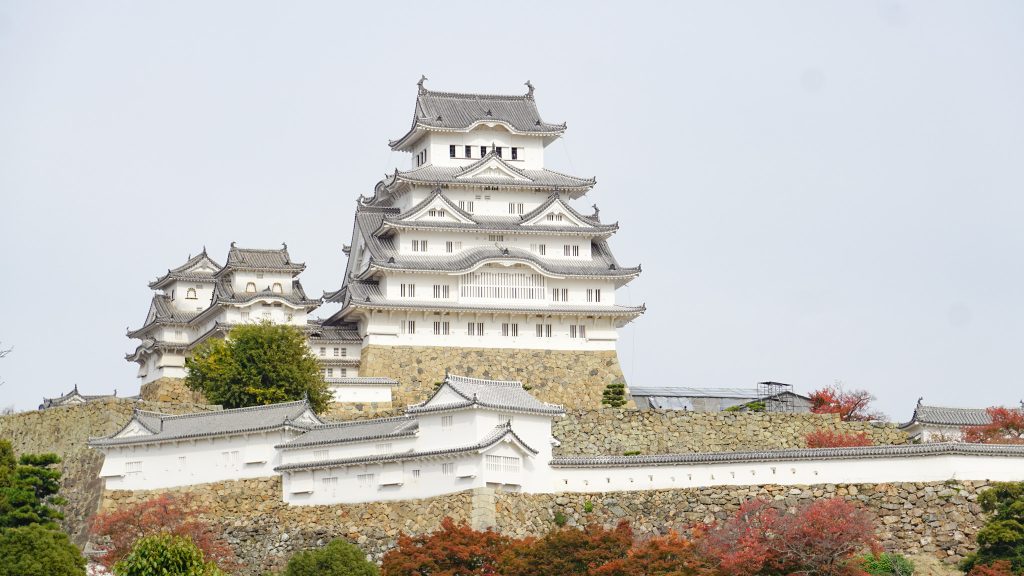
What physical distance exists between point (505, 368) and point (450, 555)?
2159 cm

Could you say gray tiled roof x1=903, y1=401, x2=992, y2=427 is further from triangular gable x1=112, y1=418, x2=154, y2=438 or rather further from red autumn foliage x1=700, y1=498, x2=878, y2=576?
triangular gable x1=112, y1=418, x2=154, y2=438

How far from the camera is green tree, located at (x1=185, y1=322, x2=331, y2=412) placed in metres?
59.3

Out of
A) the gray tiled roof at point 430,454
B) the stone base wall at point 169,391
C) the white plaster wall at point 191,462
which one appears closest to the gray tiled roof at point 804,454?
the gray tiled roof at point 430,454

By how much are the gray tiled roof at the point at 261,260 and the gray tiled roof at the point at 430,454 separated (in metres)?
16.7

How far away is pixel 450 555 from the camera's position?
45.0m

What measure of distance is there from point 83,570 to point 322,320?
2309cm

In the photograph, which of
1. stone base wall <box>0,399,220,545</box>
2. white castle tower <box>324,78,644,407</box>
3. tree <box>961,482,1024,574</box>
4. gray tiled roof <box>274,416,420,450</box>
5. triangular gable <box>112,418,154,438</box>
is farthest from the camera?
white castle tower <box>324,78,644,407</box>

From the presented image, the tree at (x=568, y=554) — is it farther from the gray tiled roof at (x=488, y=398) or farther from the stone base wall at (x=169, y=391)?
the stone base wall at (x=169, y=391)

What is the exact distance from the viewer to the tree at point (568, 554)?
144 ft

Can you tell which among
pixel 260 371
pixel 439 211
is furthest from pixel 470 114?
pixel 260 371

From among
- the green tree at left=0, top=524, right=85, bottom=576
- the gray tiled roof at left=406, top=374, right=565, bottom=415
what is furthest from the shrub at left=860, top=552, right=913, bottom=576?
the green tree at left=0, top=524, right=85, bottom=576

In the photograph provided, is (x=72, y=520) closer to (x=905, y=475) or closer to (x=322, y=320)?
(x=322, y=320)

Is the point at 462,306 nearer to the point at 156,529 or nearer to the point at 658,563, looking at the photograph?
the point at 156,529

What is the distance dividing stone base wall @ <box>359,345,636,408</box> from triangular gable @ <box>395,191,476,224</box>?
4968 mm
